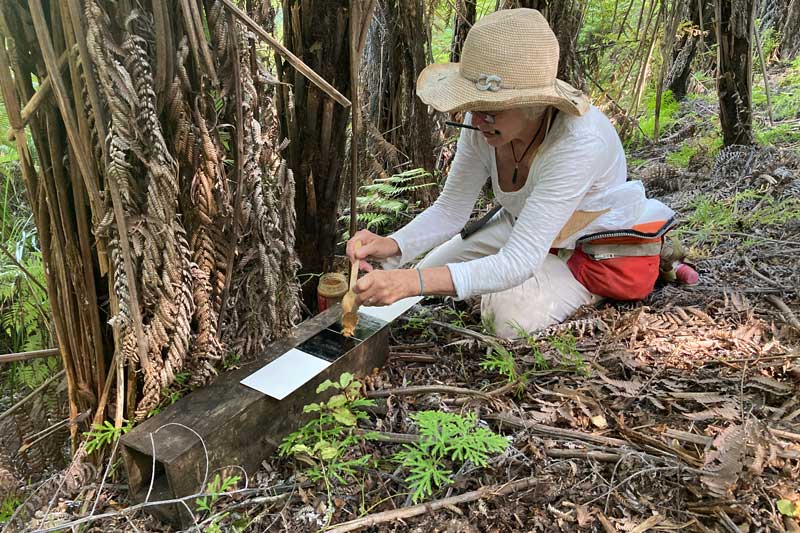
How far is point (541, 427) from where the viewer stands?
176cm

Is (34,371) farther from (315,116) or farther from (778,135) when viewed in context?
(778,135)

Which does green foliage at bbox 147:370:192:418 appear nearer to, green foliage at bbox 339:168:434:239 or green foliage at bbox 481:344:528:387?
green foliage at bbox 481:344:528:387

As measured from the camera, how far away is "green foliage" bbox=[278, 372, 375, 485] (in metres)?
1.61

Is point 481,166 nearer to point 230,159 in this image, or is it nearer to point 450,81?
point 450,81

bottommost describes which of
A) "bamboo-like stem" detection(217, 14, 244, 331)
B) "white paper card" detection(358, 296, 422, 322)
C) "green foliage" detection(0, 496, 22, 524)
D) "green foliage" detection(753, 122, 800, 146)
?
"green foliage" detection(0, 496, 22, 524)

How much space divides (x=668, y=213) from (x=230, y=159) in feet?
6.75

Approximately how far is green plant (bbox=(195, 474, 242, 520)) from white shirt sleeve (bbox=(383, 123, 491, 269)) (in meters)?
1.18

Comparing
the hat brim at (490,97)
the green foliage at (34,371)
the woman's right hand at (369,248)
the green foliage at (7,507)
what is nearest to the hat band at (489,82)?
the hat brim at (490,97)

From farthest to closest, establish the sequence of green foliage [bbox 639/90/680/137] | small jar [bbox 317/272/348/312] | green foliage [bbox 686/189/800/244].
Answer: green foliage [bbox 639/90/680/137], green foliage [bbox 686/189/800/244], small jar [bbox 317/272/348/312]

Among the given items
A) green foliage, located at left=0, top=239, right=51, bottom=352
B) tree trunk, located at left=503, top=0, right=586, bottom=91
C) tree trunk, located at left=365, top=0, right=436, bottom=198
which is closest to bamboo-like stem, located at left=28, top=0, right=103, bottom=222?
green foliage, located at left=0, top=239, right=51, bottom=352

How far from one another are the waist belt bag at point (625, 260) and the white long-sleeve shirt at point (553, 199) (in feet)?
0.20

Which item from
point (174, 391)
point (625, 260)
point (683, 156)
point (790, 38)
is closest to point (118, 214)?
point (174, 391)

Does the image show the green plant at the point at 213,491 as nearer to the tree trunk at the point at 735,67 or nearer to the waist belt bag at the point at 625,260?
the waist belt bag at the point at 625,260

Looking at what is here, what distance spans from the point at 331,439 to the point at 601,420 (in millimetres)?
887
